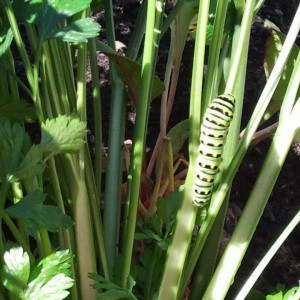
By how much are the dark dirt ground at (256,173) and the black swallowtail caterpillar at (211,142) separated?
31 cm

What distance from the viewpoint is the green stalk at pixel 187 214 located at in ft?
1.76

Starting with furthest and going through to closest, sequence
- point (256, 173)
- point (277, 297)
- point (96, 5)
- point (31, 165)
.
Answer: point (256, 173), point (96, 5), point (277, 297), point (31, 165)

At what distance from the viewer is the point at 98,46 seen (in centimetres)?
70

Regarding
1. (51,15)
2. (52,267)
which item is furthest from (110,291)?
(51,15)

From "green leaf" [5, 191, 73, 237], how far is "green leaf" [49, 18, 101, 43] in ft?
0.48

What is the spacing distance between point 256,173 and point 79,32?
504mm

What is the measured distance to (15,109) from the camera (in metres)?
0.58

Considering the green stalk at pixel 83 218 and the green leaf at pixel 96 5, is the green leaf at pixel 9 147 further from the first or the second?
the green leaf at pixel 96 5

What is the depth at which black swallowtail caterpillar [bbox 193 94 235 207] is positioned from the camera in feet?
1.74

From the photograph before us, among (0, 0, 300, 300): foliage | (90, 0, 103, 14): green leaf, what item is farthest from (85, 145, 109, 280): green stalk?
(90, 0, 103, 14): green leaf

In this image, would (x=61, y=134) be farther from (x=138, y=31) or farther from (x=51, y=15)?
(x=138, y=31)

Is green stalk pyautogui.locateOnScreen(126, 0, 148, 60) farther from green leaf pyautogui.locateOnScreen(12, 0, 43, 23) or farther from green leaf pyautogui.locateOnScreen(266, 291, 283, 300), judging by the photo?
green leaf pyautogui.locateOnScreen(266, 291, 283, 300)

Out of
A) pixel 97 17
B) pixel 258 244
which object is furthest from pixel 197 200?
pixel 97 17

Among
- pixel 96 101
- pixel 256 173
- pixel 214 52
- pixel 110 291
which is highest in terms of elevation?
pixel 214 52
